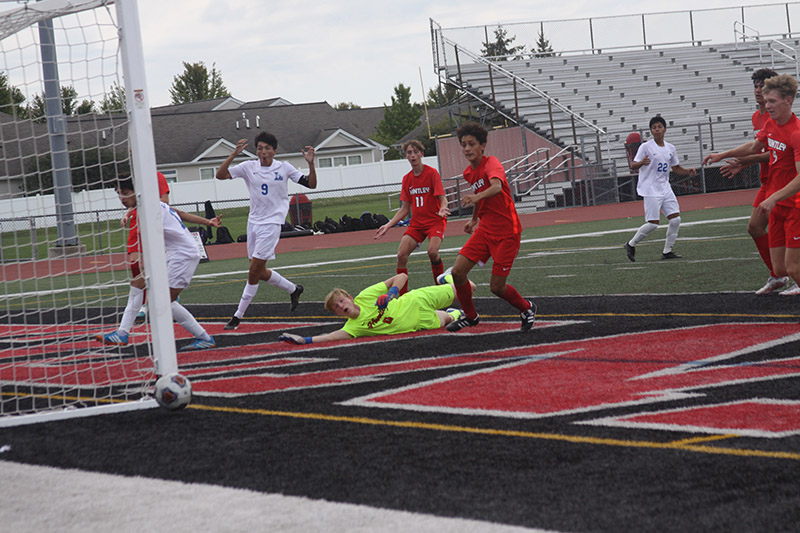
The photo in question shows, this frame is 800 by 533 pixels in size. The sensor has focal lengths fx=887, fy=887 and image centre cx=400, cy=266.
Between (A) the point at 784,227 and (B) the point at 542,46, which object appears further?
(B) the point at 542,46

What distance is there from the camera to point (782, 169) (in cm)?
799


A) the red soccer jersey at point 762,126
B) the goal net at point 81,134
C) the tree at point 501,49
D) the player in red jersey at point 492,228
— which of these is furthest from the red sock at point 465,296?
the tree at point 501,49

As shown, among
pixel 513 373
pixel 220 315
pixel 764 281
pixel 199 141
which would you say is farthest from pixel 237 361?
pixel 199 141

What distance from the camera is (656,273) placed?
38.5 feet

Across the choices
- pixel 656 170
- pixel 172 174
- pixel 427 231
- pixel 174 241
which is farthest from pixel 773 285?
pixel 172 174

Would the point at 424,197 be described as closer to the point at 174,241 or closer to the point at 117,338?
the point at 174,241

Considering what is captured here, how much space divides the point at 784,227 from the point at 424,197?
4682 mm

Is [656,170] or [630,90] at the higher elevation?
[630,90]

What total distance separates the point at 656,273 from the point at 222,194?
1653 inches

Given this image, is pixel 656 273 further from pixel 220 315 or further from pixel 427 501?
pixel 427 501

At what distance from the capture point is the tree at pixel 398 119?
75562 mm

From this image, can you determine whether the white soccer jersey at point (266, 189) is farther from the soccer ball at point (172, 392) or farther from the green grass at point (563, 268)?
the soccer ball at point (172, 392)

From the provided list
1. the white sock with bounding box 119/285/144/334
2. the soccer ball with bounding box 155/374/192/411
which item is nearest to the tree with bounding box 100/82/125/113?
the white sock with bounding box 119/285/144/334

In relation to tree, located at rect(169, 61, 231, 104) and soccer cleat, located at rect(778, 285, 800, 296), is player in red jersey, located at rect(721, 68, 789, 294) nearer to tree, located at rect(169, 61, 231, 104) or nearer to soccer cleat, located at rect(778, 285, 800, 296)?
soccer cleat, located at rect(778, 285, 800, 296)
